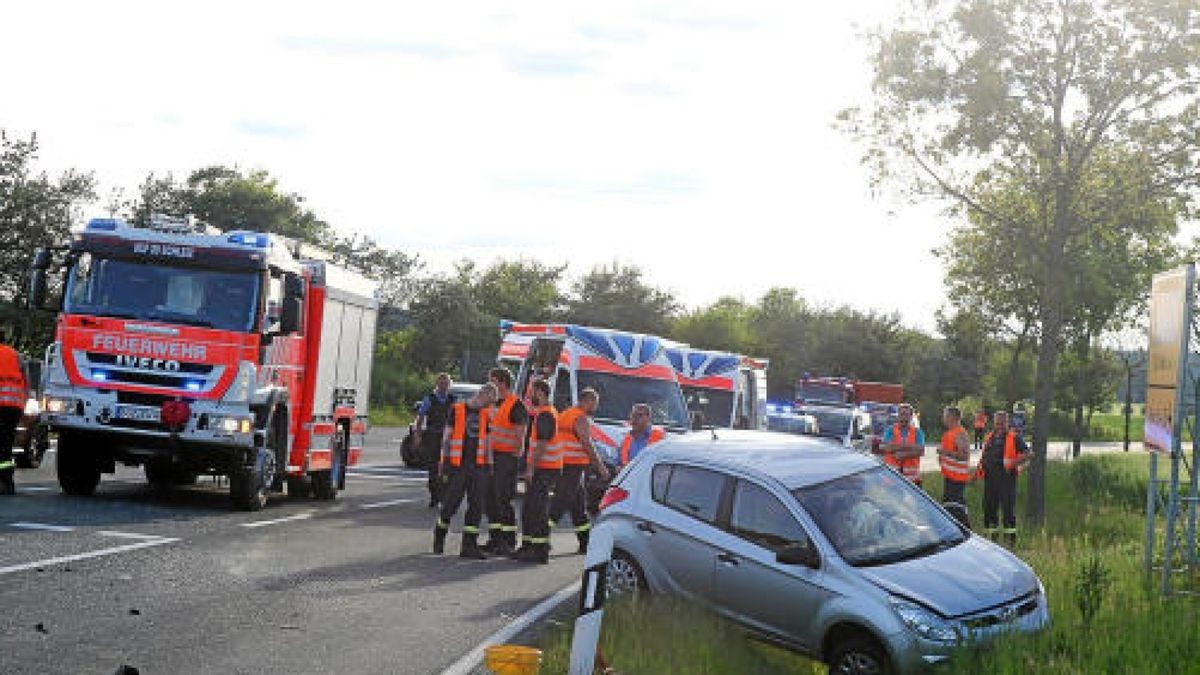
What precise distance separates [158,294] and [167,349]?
686 mm

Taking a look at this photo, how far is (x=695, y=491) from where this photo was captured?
1112 cm

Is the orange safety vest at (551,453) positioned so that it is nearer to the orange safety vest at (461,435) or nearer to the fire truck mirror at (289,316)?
the orange safety vest at (461,435)

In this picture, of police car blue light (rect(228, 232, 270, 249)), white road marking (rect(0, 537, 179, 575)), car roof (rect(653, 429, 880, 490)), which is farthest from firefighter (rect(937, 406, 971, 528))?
white road marking (rect(0, 537, 179, 575))

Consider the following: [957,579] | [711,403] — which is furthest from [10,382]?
[957,579]

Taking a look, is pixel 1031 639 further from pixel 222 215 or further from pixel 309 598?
pixel 222 215

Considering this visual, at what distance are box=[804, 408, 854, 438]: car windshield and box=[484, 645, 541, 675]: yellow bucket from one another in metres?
26.9

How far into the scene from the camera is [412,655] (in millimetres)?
9766

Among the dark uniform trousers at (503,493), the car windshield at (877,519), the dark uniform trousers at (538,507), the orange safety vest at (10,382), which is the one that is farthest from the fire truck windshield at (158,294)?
the car windshield at (877,519)

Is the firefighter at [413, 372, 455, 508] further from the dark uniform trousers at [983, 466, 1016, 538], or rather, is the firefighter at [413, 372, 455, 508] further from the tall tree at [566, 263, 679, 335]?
the tall tree at [566, 263, 679, 335]

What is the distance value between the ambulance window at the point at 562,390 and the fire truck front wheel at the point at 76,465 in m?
7.29

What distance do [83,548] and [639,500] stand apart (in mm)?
5166

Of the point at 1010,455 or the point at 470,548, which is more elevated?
the point at 1010,455

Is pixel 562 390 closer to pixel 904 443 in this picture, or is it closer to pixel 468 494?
pixel 904 443

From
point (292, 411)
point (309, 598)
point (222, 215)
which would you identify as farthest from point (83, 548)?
point (222, 215)
